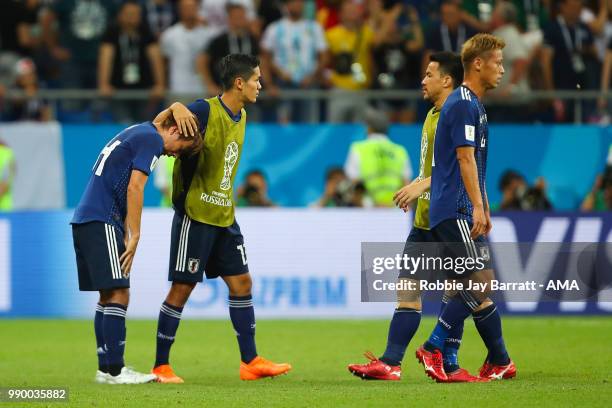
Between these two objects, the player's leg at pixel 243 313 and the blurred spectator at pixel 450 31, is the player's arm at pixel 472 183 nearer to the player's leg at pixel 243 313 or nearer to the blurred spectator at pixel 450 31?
the player's leg at pixel 243 313

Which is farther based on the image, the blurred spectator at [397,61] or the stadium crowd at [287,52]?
the blurred spectator at [397,61]

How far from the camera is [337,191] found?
15.9m

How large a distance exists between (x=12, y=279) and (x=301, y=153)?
429 centimetres

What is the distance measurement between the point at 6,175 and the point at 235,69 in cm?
760

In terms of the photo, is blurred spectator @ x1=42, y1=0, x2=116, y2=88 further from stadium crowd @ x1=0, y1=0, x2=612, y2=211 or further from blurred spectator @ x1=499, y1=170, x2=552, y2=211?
blurred spectator @ x1=499, y1=170, x2=552, y2=211

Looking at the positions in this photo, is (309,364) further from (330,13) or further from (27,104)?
(330,13)

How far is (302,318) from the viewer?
1504 centimetres

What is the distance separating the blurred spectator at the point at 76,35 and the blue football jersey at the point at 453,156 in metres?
9.75

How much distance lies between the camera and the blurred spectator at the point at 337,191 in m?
15.8

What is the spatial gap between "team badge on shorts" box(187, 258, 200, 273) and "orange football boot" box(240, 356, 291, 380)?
2.82 ft

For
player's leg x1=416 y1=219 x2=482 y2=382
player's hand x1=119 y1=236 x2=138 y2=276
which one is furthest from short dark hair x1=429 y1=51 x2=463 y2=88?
player's hand x1=119 y1=236 x2=138 y2=276

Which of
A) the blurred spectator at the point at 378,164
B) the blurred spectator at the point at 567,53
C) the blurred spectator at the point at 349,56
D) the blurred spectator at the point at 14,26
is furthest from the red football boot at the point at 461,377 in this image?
the blurred spectator at the point at 14,26

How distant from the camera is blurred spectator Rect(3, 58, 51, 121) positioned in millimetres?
17172

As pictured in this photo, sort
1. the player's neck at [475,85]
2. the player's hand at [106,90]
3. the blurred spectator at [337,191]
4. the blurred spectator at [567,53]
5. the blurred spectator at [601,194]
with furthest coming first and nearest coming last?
the blurred spectator at [567,53] → the player's hand at [106,90] → the blurred spectator at [601,194] → the blurred spectator at [337,191] → the player's neck at [475,85]
